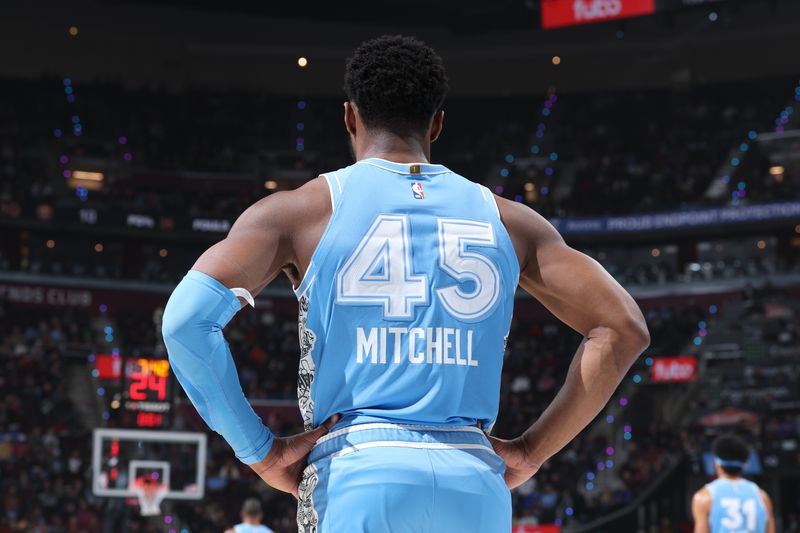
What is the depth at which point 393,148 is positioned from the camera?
247 cm

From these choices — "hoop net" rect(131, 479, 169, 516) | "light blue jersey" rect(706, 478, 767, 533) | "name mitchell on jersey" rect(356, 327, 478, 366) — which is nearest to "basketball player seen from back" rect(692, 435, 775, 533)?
"light blue jersey" rect(706, 478, 767, 533)

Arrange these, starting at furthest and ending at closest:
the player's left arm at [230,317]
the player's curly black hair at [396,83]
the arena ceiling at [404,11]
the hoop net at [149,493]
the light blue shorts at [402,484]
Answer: the arena ceiling at [404,11] < the hoop net at [149,493] < the player's curly black hair at [396,83] < the player's left arm at [230,317] < the light blue shorts at [402,484]

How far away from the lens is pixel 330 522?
215 cm

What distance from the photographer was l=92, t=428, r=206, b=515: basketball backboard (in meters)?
14.2

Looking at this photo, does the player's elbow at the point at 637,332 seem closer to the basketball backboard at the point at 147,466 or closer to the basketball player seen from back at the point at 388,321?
the basketball player seen from back at the point at 388,321

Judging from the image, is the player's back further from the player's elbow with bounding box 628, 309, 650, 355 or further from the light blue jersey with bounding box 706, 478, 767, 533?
the light blue jersey with bounding box 706, 478, 767, 533

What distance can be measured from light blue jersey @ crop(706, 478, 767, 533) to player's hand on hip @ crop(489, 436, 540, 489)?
509 centimetres

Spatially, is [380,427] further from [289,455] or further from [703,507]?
[703,507]

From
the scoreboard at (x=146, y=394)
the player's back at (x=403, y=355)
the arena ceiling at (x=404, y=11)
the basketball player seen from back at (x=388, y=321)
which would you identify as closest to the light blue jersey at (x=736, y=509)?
A: the basketball player seen from back at (x=388, y=321)

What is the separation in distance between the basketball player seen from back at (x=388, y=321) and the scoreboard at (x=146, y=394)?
41.5ft

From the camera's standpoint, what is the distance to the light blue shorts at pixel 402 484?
211 cm

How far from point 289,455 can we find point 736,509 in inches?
222

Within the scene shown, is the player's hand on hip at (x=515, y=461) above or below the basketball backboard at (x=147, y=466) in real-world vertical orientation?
above

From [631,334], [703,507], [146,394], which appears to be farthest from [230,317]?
[146,394]
